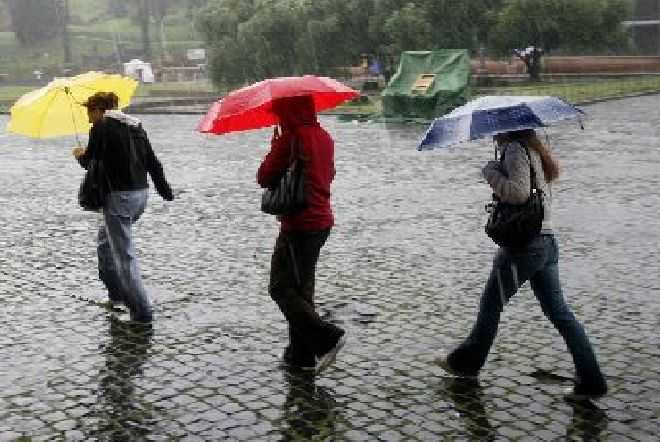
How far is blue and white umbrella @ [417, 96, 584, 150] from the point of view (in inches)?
192

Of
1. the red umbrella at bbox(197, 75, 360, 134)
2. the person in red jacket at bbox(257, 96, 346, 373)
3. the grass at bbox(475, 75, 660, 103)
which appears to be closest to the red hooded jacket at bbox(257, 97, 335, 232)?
the person in red jacket at bbox(257, 96, 346, 373)

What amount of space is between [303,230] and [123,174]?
5.77ft

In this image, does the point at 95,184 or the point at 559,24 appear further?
the point at 559,24

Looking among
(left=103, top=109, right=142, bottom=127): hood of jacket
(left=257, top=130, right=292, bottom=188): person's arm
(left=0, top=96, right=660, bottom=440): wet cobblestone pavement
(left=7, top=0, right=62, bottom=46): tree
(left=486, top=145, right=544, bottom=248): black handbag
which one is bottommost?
(left=0, top=96, right=660, bottom=440): wet cobblestone pavement

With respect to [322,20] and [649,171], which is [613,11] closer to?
[322,20]

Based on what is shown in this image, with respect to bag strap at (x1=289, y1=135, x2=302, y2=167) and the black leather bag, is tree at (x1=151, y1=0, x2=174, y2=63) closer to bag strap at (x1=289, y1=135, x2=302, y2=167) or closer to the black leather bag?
the black leather bag

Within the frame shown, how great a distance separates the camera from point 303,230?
5.52 meters

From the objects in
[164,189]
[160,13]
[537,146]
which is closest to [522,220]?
[537,146]

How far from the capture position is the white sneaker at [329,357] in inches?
224

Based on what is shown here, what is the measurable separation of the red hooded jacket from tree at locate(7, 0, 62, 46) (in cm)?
9654

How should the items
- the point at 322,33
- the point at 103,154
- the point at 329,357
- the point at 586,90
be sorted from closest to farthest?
the point at 329,357
the point at 103,154
the point at 586,90
the point at 322,33

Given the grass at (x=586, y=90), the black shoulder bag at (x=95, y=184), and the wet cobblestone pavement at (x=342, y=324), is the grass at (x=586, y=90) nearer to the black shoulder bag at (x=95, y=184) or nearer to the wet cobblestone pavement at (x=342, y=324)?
the wet cobblestone pavement at (x=342, y=324)

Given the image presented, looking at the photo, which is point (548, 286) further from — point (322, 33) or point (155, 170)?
point (322, 33)

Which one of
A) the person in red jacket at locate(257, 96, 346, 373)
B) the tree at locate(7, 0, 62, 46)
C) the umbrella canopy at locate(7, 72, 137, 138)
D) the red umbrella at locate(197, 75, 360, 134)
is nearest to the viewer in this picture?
the red umbrella at locate(197, 75, 360, 134)
